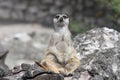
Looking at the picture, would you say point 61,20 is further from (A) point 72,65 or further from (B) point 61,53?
(A) point 72,65

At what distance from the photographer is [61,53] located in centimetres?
784

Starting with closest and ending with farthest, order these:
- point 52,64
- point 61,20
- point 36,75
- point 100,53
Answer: point 36,75, point 61,20, point 52,64, point 100,53

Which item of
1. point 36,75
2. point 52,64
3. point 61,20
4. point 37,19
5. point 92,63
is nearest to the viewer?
point 36,75

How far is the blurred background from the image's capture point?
50.6ft

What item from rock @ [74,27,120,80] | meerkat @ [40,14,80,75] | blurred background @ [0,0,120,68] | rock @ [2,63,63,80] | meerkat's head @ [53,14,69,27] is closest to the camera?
rock @ [2,63,63,80]

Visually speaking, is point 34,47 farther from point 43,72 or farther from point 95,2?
point 43,72

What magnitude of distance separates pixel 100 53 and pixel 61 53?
75 centimetres

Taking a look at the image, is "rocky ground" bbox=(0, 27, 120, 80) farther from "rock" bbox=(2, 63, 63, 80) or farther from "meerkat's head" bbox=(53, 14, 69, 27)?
"meerkat's head" bbox=(53, 14, 69, 27)

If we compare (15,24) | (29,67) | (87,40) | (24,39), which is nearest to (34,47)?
(24,39)

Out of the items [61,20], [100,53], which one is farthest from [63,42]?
[100,53]

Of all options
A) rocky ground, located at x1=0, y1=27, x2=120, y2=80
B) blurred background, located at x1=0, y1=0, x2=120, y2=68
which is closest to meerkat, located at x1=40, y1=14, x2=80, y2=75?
rocky ground, located at x1=0, y1=27, x2=120, y2=80

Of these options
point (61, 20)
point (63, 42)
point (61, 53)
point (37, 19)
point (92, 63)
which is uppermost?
point (61, 20)

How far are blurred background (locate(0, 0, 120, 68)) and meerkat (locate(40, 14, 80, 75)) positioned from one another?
6.86 m

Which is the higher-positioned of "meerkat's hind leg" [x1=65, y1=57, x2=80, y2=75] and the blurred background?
"meerkat's hind leg" [x1=65, y1=57, x2=80, y2=75]
